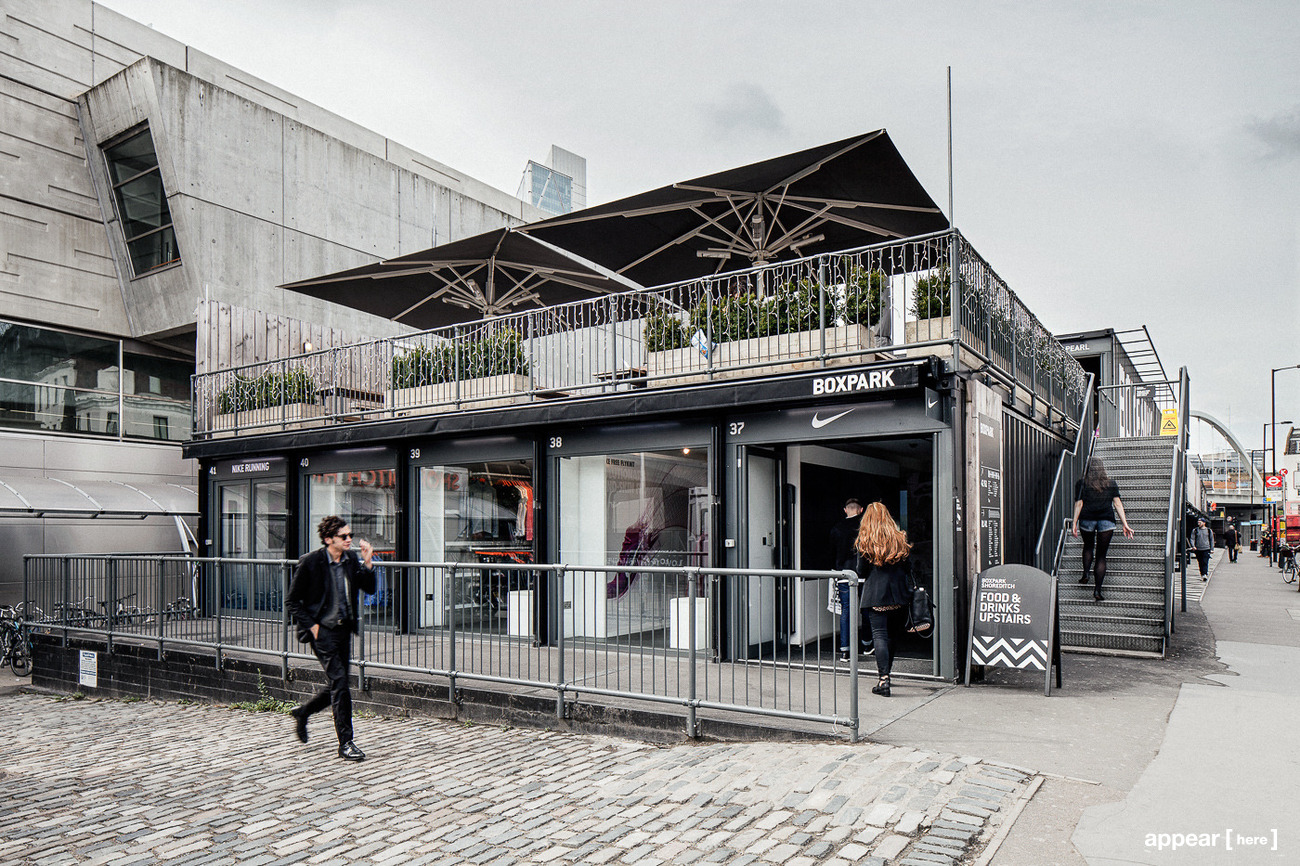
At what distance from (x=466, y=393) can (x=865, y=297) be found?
6147 millimetres

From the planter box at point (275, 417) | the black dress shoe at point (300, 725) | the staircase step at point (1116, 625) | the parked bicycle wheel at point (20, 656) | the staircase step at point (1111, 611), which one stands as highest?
the planter box at point (275, 417)

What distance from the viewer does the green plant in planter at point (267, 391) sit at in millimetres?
15227

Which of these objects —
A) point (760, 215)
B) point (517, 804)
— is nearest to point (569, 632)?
point (517, 804)

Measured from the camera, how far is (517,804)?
5.43m

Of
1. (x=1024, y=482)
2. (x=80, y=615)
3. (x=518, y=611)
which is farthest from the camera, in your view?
(x=80, y=615)

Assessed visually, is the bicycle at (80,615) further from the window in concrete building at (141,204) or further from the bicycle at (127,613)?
the window in concrete building at (141,204)

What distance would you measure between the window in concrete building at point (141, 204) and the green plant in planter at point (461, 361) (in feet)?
30.5

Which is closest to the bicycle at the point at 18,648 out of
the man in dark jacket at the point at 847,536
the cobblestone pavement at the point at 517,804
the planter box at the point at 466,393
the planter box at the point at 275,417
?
the planter box at the point at 275,417

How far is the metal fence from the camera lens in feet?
22.5

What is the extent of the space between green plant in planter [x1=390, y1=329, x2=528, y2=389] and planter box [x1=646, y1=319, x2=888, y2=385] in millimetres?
2459

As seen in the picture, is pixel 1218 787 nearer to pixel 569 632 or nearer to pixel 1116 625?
pixel 569 632

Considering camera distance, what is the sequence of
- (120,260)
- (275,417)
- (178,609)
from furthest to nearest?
(120,260) → (275,417) → (178,609)

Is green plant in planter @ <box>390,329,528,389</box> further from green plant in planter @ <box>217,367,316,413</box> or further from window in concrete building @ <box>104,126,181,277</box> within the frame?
window in concrete building @ <box>104,126,181,277</box>

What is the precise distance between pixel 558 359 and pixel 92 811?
7919 millimetres
